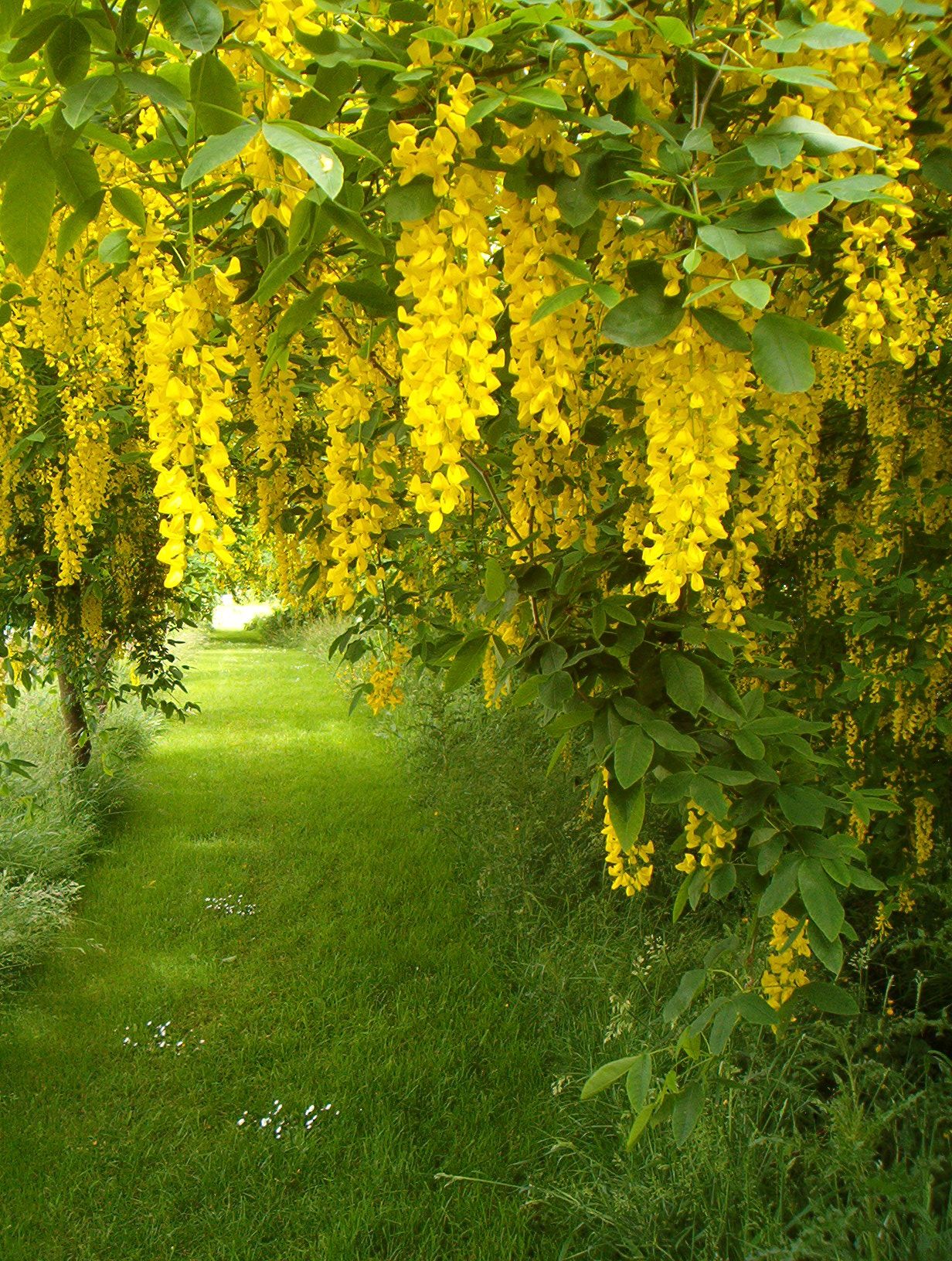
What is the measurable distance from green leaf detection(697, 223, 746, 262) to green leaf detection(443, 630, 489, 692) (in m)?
0.60

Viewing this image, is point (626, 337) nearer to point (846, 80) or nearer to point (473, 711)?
point (846, 80)

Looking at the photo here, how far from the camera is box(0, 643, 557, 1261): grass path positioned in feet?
8.73

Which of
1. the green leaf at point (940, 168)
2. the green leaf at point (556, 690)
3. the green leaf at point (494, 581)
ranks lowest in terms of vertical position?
the green leaf at point (556, 690)

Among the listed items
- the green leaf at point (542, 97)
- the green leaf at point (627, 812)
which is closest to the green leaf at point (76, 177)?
the green leaf at point (542, 97)

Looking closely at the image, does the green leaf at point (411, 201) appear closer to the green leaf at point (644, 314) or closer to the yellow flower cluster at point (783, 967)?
the green leaf at point (644, 314)

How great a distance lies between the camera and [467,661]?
3.95 ft

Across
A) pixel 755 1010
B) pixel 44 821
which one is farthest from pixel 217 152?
pixel 44 821

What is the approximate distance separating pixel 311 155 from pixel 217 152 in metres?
0.08

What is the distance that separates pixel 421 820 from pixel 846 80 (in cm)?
559

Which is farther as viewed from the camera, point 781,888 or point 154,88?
point 781,888

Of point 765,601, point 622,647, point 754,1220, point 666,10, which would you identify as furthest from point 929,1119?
point 666,10

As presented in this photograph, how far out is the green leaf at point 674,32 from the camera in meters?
0.77

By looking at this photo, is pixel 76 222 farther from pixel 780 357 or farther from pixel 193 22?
pixel 780 357

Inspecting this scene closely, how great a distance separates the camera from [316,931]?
15.0 ft
